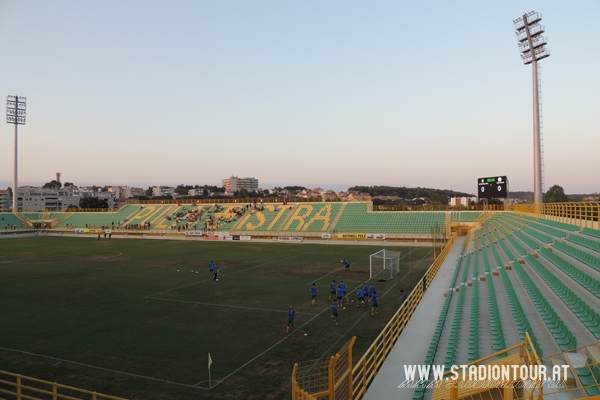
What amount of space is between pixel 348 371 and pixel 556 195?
110m

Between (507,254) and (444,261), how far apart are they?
749 cm

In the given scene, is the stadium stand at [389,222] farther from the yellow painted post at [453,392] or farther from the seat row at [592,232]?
the yellow painted post at [453,392]

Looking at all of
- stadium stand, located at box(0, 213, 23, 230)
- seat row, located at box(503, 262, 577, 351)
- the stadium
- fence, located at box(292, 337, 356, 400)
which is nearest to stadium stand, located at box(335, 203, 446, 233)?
the stadium

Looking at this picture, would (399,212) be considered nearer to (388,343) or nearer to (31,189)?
(388,343)

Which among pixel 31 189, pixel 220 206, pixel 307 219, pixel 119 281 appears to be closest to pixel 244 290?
pixel 119 281

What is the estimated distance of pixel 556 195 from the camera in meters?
96.4

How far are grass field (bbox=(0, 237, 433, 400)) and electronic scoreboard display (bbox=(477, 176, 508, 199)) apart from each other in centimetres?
1572

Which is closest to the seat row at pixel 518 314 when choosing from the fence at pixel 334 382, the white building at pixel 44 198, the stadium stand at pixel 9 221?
the fence at pixel 334 382

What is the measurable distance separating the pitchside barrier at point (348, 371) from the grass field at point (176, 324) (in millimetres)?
725

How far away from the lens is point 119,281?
2495cm

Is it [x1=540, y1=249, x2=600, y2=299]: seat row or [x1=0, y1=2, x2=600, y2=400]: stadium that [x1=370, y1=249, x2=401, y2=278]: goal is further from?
[x1=540, y1=249, x2=600, y2=299]: seat row

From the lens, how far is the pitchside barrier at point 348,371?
7.31 metres

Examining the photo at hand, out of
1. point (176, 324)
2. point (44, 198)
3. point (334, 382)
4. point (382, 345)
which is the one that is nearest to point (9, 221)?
point (176, 324)

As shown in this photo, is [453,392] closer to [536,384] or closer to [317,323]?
[536,384]
